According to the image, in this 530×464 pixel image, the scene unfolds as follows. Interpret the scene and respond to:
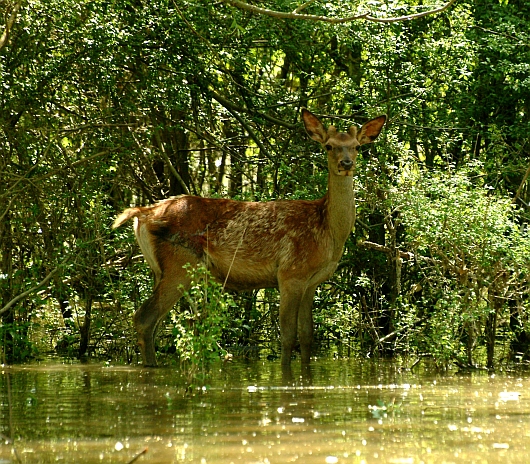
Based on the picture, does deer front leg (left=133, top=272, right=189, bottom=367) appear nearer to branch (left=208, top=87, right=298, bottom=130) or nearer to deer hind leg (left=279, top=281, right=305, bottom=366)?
deer hind leg (left=279, top=281, right=305, bottom=366)

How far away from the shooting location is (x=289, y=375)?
31.2 ft

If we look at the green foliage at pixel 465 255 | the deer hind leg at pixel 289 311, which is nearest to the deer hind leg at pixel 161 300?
the deer hind leg at pixel 289 311

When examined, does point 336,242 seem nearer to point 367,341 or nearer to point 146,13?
point 367,341

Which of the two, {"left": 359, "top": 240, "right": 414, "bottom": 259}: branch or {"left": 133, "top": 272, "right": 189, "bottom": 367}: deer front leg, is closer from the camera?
{"left": 133, "top": 272, "right": 189, "bottom": 367}: deer front leg

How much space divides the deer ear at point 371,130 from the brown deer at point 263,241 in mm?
11

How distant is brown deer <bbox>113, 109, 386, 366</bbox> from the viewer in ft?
34.5

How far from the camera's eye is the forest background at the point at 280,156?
10836 mm

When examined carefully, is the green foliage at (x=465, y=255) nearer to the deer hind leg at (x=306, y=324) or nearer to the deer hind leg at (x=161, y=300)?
the deer hind leg at (x=306, y=324)

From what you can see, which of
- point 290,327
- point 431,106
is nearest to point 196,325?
point 290,327

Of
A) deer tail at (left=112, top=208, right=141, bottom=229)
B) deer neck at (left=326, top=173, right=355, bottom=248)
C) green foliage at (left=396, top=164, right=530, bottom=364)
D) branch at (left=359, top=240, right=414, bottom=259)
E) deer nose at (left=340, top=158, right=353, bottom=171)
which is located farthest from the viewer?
branch at (left=359, top=240, right=414, bottom=259)

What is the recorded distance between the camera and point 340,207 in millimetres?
10438

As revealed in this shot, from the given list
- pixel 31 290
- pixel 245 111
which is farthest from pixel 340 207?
pixel 31 290

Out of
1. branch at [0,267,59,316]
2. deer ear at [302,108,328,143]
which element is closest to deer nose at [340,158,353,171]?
deer ear at [302,108,328,143]

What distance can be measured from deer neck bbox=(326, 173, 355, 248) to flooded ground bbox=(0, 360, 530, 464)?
5.15 ft
